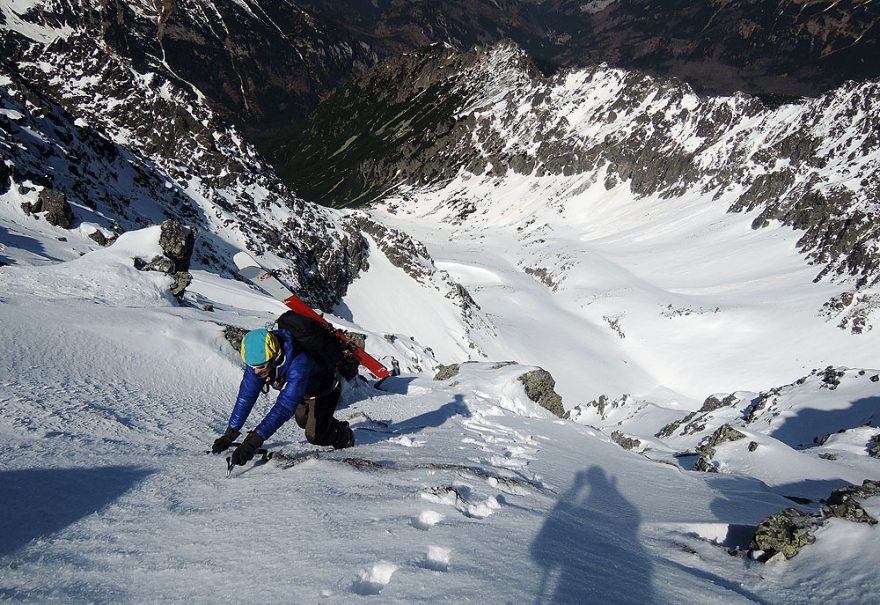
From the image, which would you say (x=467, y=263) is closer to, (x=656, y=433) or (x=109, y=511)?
(x=656, y=433)

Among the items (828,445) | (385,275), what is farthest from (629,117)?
(828,445)

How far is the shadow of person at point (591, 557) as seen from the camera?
133 inches

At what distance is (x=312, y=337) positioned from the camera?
5.65m

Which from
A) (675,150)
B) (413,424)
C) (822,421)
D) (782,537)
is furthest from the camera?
(675,150)

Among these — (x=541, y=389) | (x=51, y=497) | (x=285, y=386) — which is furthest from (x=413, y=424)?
(x=541, y=389)

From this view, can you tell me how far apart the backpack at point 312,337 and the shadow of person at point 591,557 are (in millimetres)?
2996

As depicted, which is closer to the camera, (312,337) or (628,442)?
(312,337)

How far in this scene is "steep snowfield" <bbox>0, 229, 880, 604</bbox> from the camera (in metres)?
3.20

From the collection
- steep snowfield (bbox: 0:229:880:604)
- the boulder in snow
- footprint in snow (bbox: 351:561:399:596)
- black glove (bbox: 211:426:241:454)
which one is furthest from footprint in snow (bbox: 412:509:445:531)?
the boulder in snow

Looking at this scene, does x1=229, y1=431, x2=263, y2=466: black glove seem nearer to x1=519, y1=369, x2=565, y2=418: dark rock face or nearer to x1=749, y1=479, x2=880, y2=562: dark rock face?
x1=749, y1=479, x2=880, y2=562: dark rock face

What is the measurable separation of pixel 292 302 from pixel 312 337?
2003 millimetres

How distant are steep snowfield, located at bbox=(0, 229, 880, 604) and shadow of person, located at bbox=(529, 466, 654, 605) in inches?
0.9

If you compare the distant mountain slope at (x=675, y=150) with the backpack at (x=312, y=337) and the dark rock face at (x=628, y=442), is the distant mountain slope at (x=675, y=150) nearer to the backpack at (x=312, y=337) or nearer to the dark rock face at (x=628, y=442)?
the dark rock face at (x=628, y=442)

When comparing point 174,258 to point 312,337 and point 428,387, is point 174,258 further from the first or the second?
point 312,337
